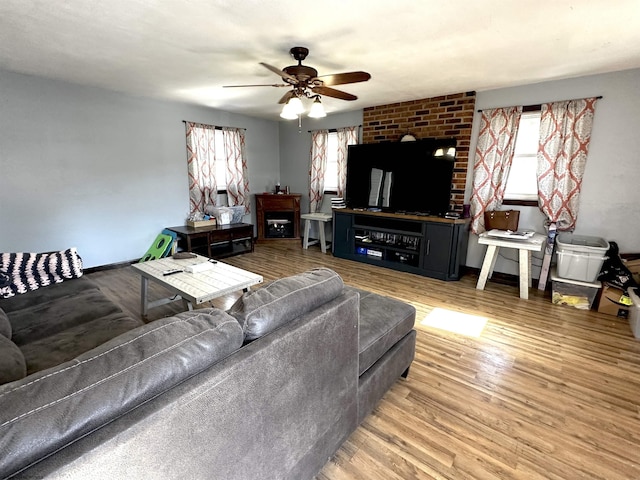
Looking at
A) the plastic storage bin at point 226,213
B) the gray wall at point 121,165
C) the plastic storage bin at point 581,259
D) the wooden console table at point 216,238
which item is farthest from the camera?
the plastic storage bin at point 226,213

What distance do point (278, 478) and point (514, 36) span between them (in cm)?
293

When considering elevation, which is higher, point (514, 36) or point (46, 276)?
point (514, 36)

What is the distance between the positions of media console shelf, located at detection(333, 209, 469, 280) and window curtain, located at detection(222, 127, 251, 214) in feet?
5.83

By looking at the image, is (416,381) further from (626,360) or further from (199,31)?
(199,31)

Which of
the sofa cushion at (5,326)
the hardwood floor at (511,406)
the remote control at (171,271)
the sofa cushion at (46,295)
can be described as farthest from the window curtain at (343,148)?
the sofa cushion at (5,326)

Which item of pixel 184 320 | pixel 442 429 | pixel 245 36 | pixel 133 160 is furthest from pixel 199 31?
pixel 442 429

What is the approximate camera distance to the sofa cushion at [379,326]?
1.50m

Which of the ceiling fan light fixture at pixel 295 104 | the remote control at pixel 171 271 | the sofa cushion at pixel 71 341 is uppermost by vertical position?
the ceiling fan light fixture at pixel 295 104

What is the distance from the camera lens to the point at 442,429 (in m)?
1.55

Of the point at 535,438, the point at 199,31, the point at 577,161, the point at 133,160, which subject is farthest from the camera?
the point at 133,160

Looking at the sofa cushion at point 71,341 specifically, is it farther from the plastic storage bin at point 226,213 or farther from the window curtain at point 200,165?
the window curtain at point 200,165

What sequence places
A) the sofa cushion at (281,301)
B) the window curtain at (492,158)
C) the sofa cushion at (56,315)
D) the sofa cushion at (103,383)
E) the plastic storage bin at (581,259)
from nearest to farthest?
the sofa cushion at (103,383) → the sofa cushion at (281,301) → the sofa cushion at (56,315) → the plastic storage bin at (581,259) → the window curtain at (492,158)

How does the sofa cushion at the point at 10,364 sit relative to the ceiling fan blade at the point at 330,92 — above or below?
below

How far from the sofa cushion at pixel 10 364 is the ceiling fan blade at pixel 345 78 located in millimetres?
2351
